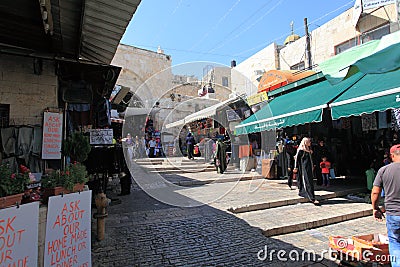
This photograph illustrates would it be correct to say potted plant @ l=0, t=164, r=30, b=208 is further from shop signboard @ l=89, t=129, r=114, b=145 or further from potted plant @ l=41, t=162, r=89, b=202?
shop signboard @ l=89, t=129, r=114, b=145

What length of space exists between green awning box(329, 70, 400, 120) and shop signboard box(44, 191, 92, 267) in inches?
213

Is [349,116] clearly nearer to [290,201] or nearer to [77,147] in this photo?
[290,201]

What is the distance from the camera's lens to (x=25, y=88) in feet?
15.3

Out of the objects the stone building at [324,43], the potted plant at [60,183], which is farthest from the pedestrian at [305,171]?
the stone building at [324,43]

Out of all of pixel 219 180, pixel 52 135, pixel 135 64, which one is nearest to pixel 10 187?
pixel 52 135

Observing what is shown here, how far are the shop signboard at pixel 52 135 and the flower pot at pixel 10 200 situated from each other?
9.21 ft

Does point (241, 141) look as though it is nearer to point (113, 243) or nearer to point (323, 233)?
point (323, 233)

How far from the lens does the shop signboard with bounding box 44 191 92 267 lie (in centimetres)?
251

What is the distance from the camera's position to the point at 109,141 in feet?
21.5

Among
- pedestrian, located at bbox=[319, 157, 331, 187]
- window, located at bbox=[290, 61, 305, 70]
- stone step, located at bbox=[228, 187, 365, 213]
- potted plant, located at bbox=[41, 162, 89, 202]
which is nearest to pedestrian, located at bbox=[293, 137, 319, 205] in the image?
stone step, located at bbox=[228, 187, 365, 213]

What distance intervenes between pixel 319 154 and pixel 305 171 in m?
2.71

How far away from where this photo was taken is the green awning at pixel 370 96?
4.84 metres

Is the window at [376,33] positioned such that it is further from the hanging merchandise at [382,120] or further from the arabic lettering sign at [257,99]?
the hanging merchandise at [382,120]

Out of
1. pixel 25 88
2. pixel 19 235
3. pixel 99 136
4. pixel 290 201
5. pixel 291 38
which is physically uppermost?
pixel 291 38
